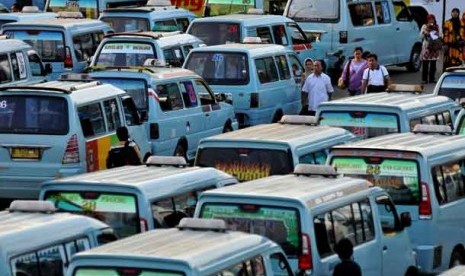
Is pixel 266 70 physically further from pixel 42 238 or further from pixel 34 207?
pixel 42 238

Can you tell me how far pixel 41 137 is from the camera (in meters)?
19.5

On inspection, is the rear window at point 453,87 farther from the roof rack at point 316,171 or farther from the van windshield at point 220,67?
the roof rack at point 316,171

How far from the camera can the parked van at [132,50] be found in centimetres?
2733

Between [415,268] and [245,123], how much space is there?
10.1m

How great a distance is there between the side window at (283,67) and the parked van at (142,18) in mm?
5765

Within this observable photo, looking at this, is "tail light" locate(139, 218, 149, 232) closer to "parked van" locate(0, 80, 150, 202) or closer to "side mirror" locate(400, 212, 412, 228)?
"side mirror" locate(400, 212, 412, 228)

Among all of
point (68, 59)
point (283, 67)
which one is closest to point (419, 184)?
point (283, 67)

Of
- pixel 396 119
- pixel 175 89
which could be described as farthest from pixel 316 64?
pixel 396 119

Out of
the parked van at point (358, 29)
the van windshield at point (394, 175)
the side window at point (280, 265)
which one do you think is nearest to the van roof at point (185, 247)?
the side window at point (280, 265)

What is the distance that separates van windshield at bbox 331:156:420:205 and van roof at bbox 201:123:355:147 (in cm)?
102

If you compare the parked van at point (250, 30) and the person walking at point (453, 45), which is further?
the person walking at point (453, 45)

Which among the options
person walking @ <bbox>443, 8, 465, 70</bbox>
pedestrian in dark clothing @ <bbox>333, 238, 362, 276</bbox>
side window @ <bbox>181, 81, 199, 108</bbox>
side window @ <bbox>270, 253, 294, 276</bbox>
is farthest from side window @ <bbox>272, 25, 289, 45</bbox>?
side window @ <bbox>270, 253, 294, 276</bbox>

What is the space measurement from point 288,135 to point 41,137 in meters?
3.29

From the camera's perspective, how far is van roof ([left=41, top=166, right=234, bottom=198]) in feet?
47.9
